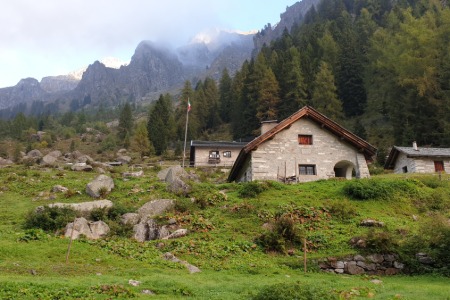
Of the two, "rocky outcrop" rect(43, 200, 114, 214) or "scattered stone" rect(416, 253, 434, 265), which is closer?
"scattered stone" rect(416, 253, 434, 265)

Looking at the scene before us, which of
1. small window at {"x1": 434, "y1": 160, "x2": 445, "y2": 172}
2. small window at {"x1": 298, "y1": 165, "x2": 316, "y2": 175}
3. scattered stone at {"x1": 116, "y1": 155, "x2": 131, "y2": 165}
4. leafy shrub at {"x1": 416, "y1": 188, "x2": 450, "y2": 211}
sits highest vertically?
scattered stone at {"x1": 116, "y1": 155, "x2": 131, "y2": 165}

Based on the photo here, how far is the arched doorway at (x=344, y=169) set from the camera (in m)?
35.4

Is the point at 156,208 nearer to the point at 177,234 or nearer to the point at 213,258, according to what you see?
the point at 177,234

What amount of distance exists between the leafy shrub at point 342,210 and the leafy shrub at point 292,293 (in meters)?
12.3

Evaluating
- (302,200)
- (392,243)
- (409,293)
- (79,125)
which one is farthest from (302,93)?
(79,125)

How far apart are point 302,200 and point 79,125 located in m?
110

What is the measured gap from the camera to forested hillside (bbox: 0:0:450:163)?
5678 cm

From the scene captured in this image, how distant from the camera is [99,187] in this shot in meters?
36.4

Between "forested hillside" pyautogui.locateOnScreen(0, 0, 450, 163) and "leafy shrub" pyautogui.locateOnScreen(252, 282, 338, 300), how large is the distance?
4448cm

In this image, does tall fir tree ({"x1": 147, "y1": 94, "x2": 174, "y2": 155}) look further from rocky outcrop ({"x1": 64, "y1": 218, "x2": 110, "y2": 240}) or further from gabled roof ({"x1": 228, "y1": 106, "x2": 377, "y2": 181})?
rocky outcrop ({"x1": 64, "y1": 218, "x2": 110, "y2": 240})

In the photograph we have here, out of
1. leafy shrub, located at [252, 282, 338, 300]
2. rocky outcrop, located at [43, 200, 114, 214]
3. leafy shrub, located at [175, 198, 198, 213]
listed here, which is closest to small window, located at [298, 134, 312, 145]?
leafy shrub, located at [175, 198, 198, 213]

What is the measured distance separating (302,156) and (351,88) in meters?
50.9

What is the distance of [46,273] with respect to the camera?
52.6 ft

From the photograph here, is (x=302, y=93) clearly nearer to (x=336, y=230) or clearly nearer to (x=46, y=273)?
(x=336, y=230)
